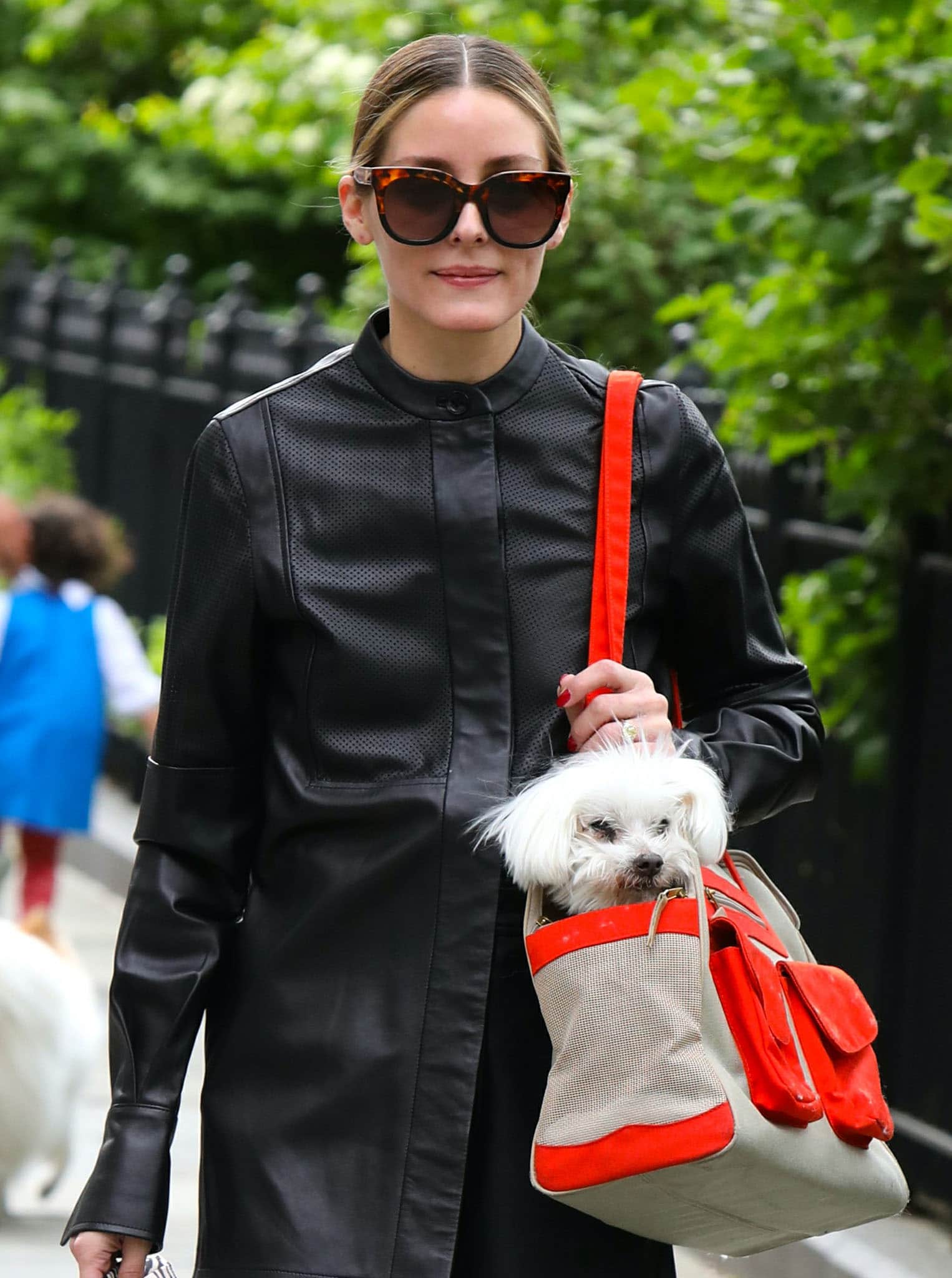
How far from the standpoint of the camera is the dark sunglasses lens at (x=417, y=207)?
228cm

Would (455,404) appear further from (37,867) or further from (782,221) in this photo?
(37,867)

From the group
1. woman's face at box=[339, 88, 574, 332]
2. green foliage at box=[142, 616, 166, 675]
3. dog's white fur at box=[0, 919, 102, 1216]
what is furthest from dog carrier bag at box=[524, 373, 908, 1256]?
green foliage at box=[142, 616, 166, 675]

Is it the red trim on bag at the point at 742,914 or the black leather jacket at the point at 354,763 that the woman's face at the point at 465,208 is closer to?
the black leather jacket at the point at 354,763

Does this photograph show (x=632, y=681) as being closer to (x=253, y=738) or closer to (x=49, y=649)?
(x=253, y=738)

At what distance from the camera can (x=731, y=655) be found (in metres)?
2.47

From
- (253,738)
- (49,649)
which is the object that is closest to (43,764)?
(49,649)

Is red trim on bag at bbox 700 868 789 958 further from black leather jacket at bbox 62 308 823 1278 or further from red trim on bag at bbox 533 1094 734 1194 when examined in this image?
red trim on bag at bbox 533 1094 734 1194

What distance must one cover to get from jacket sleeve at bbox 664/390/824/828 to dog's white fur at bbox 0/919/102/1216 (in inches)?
129

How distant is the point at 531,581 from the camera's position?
7.64ft

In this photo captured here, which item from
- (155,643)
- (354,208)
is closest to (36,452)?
(155,643)

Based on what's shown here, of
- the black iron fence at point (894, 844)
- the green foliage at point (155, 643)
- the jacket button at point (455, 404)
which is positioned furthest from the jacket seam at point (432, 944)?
the green foliage at point (155, 643)

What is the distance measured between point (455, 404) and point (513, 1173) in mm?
825

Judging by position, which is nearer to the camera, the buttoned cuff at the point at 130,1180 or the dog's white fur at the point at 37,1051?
the buttoned cuff at the point at 130,1180

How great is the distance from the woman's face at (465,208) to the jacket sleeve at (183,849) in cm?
27
